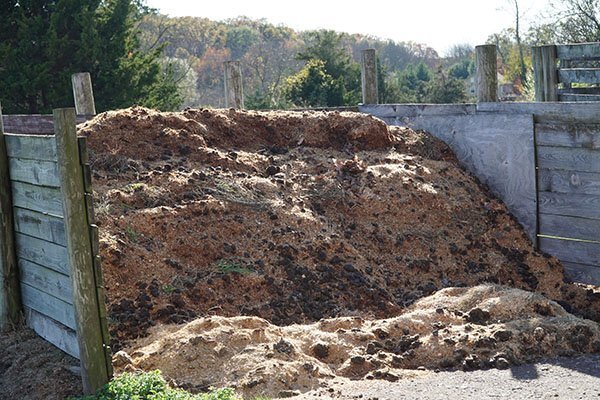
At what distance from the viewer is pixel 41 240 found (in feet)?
18.2

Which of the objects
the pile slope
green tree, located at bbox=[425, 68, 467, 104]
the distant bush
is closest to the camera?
the distant bush

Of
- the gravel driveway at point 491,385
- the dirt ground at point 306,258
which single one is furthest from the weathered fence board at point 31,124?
the gravel driveway at point 491,385

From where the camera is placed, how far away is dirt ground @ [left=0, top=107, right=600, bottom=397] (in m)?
5.44

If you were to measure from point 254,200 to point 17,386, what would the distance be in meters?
2.82

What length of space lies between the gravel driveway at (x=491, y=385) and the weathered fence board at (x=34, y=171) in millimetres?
1993

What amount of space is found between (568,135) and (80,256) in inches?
180

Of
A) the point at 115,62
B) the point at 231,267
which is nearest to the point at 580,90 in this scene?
the point at 231,267

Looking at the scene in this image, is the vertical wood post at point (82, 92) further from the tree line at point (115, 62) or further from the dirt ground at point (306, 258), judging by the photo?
the tree line at point (115, 62)

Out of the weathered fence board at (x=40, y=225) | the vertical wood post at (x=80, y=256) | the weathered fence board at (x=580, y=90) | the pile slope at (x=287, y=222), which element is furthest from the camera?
the weathered fence board at (x=580, y=90)

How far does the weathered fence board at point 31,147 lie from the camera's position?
5039 millimetres

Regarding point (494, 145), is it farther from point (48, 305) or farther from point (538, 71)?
point (48, 305)

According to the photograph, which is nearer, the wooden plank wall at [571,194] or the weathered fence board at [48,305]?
the weathered fence board at [48,305]

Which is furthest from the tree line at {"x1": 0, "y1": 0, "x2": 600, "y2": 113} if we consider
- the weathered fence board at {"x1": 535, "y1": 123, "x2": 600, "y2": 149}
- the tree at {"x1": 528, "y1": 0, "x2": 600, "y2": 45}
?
the weathered fence board at {"x1": 535, "y1": 123, "x2": 600, "y2": 149}

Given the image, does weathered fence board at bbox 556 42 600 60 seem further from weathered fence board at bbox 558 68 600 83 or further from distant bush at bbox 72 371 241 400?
distant bush at bbox 72 371 241 400
